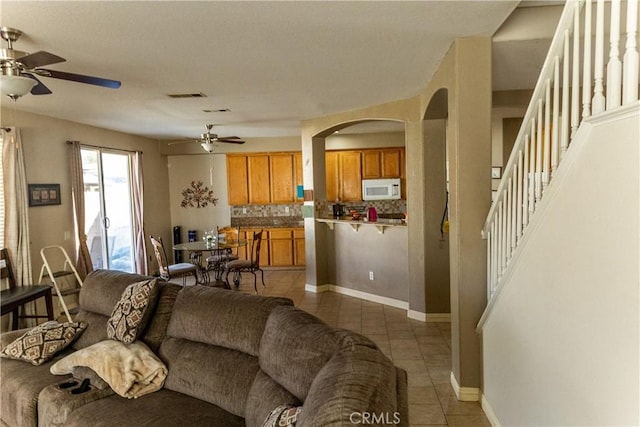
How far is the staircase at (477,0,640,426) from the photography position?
1346mm

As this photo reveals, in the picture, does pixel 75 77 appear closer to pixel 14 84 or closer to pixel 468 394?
pixel 14 84

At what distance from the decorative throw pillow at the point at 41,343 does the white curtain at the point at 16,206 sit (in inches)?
79.3

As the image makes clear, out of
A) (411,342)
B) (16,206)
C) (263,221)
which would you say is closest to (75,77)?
(16,206)

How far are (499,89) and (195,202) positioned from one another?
6.11m

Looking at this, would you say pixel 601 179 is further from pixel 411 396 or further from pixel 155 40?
pixel 155 40

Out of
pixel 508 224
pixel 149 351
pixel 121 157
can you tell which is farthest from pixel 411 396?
pixel 121 157

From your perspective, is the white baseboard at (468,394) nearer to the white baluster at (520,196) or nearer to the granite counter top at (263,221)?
the white baluster at (520,196)

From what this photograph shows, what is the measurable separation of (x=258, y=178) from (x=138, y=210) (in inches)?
88.7

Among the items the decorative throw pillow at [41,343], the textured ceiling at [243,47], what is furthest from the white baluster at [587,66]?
the decorative throw pillow at [41,343]

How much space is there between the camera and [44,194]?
193 inches

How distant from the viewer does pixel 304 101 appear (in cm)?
464

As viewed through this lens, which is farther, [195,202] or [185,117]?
[195,202]

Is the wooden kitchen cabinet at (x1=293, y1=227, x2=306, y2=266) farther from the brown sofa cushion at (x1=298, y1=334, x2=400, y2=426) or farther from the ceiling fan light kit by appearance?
the brown sofa cushion at (x1=298, y1=334, x2=400, y2=426)

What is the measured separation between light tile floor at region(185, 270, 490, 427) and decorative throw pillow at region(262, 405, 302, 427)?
1463 millimetres
